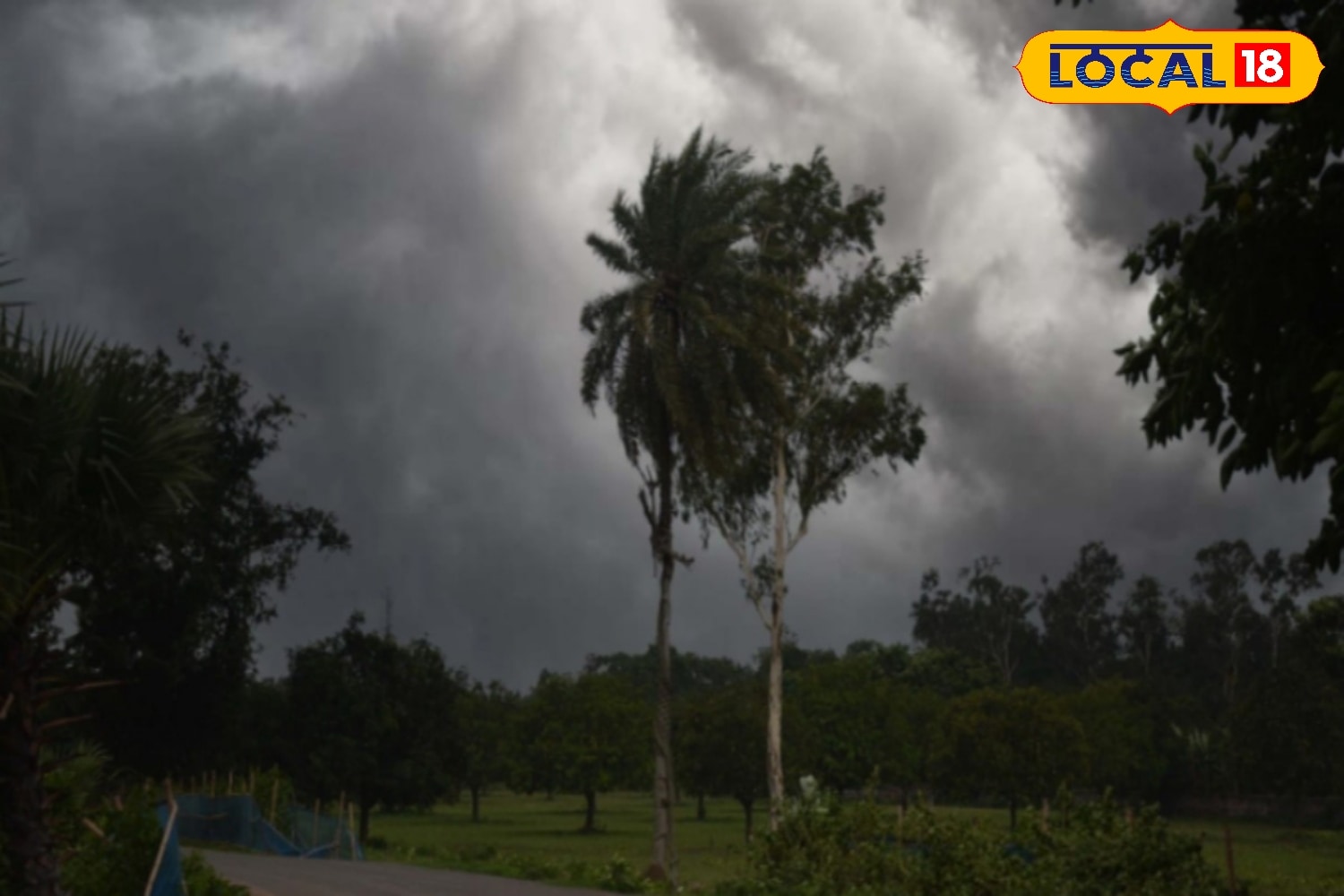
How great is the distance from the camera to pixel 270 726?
5753 cm

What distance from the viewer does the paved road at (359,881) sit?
72.7ft

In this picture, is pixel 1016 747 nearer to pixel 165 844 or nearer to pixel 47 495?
pixel 165 844

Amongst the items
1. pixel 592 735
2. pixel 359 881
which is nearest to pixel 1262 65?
pixel 359 881

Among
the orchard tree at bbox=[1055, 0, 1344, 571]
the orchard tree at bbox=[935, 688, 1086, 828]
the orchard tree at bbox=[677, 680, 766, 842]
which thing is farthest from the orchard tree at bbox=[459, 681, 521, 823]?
the orchard tree at bbox=[1055, 0, 1344, 571]

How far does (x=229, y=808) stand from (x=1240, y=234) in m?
33.4

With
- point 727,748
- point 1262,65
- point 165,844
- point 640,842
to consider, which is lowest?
point 640,842

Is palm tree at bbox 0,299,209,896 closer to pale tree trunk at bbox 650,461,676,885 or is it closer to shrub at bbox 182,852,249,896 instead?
shrub at bbox 182,852,249,896

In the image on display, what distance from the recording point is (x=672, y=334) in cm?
3356

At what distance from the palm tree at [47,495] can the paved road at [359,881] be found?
10.3m

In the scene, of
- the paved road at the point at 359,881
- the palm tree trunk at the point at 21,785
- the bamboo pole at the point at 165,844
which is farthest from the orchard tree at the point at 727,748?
the palm tree trunk at the point at 21,785

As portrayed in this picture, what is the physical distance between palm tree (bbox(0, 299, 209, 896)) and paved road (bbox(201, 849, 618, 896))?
10291 millimetres

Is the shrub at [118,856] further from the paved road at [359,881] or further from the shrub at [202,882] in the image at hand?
the paved road at [359,881]

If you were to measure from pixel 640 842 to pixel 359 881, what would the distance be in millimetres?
41598

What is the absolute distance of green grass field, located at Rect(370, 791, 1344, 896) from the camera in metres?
33.9
